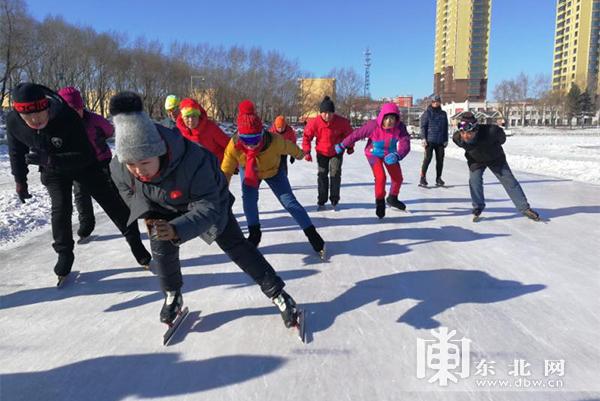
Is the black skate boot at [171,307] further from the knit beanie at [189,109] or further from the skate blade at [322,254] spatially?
the knit beanie at [189,109]

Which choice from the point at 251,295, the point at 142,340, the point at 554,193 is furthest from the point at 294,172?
the point at 142,340

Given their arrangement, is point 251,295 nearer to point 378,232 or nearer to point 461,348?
point 461,348

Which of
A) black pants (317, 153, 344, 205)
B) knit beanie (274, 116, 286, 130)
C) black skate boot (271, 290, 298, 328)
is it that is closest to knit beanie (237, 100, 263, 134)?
black skate boot (271, 290, 298, 328)

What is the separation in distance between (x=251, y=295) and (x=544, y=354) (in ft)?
6.00

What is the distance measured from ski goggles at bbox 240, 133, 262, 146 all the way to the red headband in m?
1.45

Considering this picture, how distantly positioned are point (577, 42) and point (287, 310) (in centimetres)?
11588

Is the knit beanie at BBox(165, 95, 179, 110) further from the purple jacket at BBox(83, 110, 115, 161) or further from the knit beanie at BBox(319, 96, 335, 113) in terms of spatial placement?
the knit beanie at BBox(319, 96, 335, 113)

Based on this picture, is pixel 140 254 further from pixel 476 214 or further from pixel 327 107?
pixel 476 214

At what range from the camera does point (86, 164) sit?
3158 mm

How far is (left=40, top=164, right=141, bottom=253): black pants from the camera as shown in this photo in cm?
311

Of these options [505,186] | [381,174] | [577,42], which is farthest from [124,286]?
[577,42]

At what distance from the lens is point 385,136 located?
5.16m

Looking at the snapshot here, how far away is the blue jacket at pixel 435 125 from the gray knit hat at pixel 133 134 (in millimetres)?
6779

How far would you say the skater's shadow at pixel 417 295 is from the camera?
8.51ft
